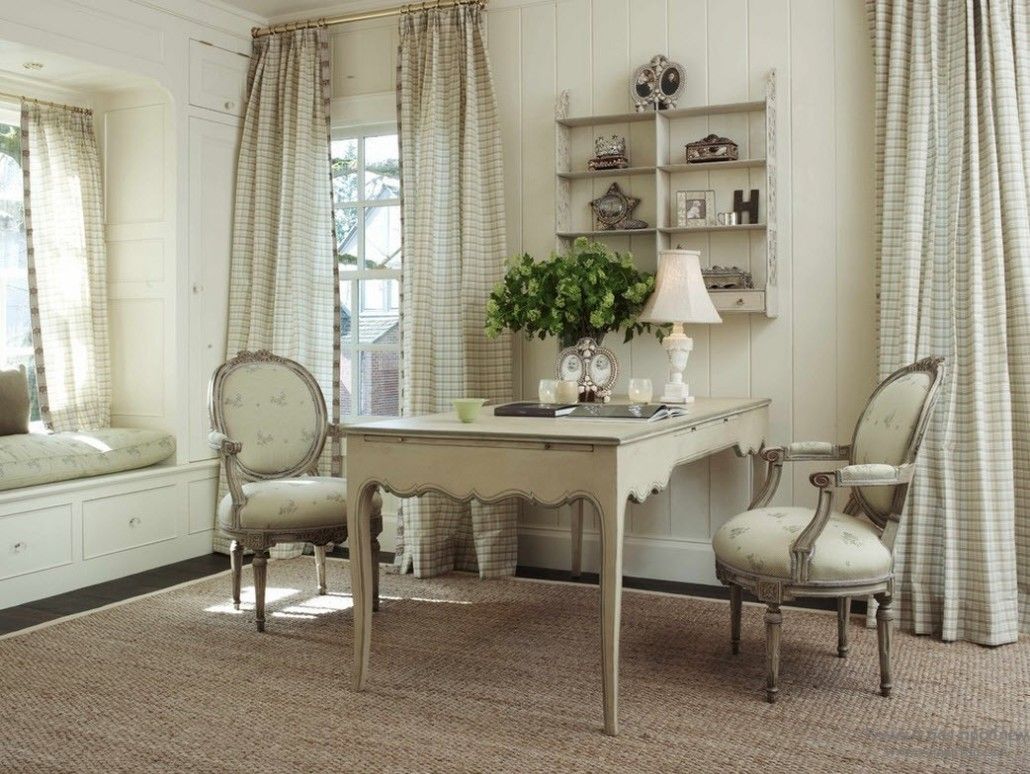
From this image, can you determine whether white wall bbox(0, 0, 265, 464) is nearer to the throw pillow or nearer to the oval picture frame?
the throw pillow

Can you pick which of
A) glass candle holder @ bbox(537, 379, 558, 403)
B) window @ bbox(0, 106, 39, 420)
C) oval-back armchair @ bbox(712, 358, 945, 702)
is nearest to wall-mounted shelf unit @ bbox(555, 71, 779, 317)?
glass candle holder @ bbox(537, 379, 558, 403)

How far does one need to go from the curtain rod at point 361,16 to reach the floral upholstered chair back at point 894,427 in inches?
101

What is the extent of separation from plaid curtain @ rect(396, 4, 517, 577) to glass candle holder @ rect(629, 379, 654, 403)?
3.10 ft

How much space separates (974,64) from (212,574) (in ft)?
12.2

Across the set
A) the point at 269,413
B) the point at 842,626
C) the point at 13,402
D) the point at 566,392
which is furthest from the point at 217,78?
the point at 842,626

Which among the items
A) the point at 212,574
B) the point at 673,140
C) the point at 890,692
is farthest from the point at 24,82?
the point at 890,692

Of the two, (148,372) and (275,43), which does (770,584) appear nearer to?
(148,372)

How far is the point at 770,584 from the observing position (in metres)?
2.91

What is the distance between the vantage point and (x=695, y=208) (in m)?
4.26

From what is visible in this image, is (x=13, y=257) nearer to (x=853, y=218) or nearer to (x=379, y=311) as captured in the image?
(x=379, y=311)

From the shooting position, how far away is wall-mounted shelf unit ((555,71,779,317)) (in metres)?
4.12

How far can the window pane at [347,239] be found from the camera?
5.21m

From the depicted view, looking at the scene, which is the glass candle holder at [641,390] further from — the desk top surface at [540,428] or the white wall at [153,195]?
the white wall at [153,195]

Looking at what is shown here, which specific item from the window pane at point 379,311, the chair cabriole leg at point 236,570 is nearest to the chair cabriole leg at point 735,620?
the chair cabriole leg at point 236,570
